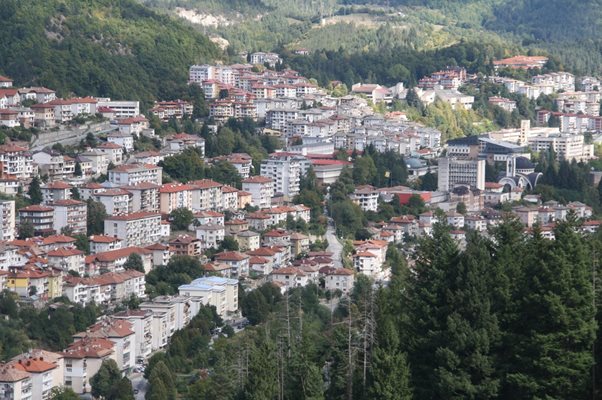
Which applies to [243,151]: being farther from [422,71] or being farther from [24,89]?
[422,71]

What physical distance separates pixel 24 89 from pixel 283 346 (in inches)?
771

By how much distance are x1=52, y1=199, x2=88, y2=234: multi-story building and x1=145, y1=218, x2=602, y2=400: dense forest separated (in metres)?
12.3

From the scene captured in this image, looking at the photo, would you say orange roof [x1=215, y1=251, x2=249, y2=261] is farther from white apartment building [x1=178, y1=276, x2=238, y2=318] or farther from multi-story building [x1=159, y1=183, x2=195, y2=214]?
multi-story building [x1=159, y1=183, x2=195, y2=214]

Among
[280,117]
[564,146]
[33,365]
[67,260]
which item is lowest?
[33,365]

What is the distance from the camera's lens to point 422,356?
48.9 feet

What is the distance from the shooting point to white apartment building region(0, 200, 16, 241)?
27.2 meters

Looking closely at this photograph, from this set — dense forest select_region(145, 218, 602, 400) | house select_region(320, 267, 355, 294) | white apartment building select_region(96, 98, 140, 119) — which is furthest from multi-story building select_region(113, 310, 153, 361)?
white apartment building select_region(96, 98, 140, 119)

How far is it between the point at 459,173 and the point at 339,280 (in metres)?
9.55

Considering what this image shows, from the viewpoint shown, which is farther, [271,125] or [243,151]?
[271,125]

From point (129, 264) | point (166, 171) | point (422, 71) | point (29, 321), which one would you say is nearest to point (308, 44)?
point (422, 71)

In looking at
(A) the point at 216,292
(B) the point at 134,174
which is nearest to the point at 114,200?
(B) the point at 134,174

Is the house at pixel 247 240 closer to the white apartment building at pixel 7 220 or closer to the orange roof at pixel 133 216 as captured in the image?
the orange roof at pixel 133 216

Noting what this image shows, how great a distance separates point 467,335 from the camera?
569 inches

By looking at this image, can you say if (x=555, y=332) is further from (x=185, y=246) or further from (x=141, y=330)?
(x=185, y=246)
